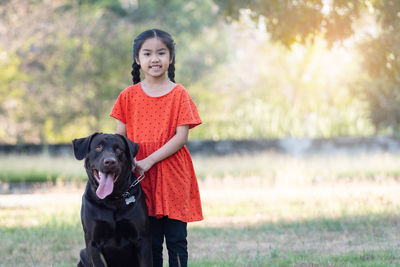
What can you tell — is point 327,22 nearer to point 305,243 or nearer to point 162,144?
point 305,243

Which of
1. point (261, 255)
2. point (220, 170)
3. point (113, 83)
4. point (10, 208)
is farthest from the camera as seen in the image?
point (113, 83)

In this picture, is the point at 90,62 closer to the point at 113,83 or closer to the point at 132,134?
the point at 113,83

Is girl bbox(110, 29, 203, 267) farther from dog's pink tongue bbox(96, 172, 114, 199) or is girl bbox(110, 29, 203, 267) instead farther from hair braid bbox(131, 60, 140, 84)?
dog's pink tongue bbox(96, 172, 114, 199)

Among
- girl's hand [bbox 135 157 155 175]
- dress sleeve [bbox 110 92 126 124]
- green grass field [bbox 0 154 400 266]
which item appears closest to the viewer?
girl's hand [bbox 135 157 155 175]

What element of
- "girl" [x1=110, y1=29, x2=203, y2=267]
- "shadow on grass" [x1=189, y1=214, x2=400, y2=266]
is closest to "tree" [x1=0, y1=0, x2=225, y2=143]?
"shadow on grass" [x1=189, y1=214, x2=400, y2=266]

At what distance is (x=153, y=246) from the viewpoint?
187 inches

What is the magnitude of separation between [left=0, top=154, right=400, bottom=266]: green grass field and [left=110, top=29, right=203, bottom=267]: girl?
116cm

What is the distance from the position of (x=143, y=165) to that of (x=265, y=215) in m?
4.77

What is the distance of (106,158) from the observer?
409cm

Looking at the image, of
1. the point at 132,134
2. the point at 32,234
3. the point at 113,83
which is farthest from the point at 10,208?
the point at 113,83

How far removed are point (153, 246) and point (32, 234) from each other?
3.04 metres

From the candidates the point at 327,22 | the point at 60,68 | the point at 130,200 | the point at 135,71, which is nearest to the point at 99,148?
the point at 130,200

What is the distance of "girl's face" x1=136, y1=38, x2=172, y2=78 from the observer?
4.57 m

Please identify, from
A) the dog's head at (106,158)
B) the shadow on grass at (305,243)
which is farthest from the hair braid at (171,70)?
the shadow on grass at (305,243)
